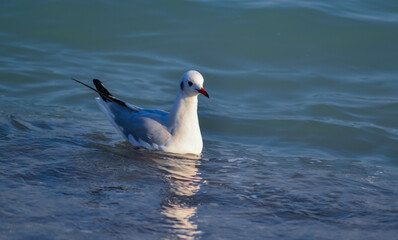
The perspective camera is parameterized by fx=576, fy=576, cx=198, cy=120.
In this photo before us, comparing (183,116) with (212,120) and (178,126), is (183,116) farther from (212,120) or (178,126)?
(212,120)

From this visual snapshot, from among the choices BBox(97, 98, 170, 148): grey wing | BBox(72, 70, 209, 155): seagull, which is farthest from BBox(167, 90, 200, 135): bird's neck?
BBox(97, 98, 170, 148): grey wing

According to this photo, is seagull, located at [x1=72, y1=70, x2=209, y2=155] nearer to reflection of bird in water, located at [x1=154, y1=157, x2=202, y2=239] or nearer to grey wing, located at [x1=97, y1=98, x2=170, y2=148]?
grey wing, located at [x1=97, y1=98, x2=170, y2=148]

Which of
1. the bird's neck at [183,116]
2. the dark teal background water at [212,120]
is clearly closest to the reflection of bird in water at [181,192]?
the dark teal background water at [212,120]

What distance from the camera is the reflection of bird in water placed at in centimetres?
401

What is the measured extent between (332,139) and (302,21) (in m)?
4.25

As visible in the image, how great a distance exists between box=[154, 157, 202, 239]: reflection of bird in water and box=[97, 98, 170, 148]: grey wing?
330 mm

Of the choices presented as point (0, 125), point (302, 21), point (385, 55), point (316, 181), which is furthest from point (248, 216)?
point (302, 21)

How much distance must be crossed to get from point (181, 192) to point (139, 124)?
5.35 feet

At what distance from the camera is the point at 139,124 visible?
6.19 m

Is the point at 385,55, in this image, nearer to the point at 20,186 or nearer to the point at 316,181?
the point at 316,181

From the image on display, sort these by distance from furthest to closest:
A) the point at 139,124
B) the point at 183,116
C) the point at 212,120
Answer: the point at 212,120 → the point at 139,124 → the point at 183,116

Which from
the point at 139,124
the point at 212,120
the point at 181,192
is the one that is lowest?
the point at 181,192

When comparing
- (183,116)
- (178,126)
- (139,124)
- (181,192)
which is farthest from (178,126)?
(181,192)

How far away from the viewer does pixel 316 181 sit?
17.3 feet
